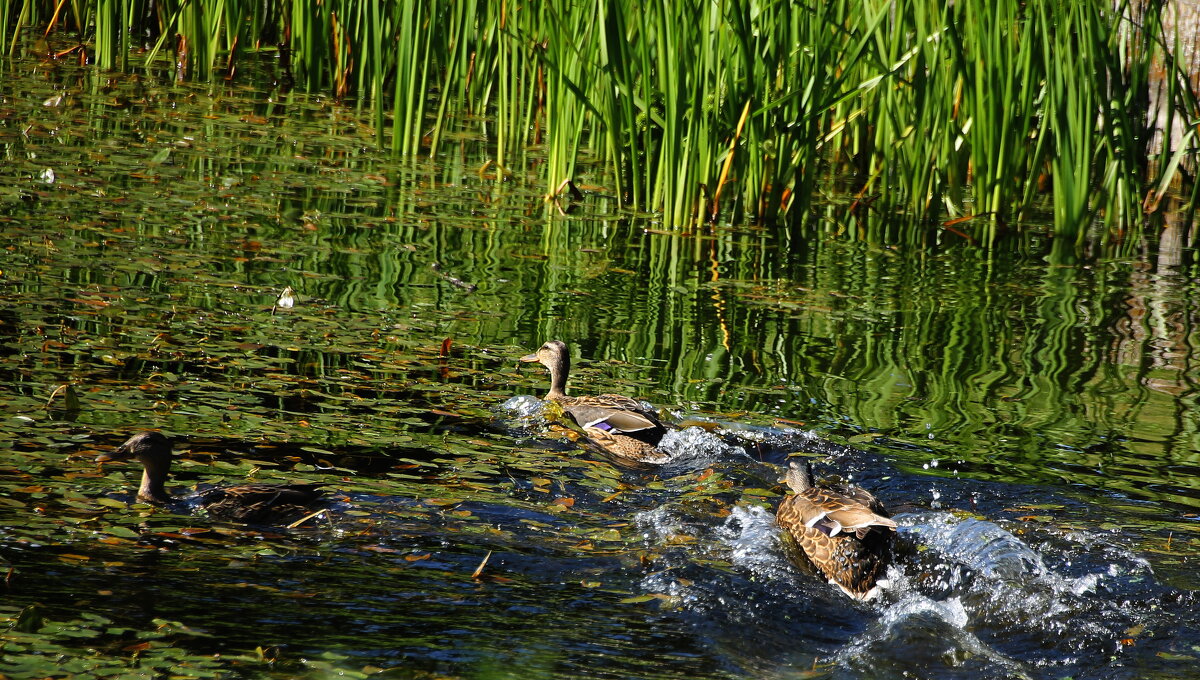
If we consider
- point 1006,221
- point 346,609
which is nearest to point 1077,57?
point 1006,221

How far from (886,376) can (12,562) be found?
147 inches

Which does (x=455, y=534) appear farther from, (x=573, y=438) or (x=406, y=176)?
(x=406, y=176)

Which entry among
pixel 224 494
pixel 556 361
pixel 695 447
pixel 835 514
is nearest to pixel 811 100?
pixel 556 361

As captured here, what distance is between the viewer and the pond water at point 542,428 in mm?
3055

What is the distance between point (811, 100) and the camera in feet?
24.2

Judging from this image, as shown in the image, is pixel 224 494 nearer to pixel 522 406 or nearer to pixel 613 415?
pixel 522 406

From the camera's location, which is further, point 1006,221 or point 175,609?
point 1006,221

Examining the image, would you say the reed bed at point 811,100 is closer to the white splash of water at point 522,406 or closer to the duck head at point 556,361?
the duck head at point 556,361

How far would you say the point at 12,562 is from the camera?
3084mm

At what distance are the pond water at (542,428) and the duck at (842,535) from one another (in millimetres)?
99

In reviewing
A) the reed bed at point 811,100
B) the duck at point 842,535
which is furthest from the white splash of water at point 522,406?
the reed bed at point 811,100

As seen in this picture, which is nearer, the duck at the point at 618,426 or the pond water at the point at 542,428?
the pond water at the point at 542,428

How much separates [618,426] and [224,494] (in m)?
1.58

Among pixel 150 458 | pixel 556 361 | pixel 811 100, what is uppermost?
pixel 811 100
